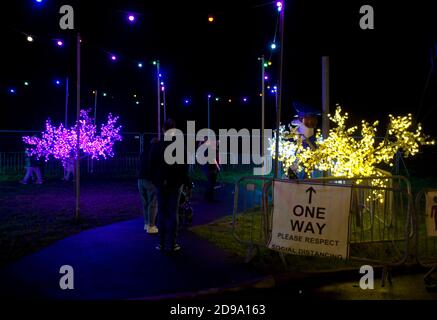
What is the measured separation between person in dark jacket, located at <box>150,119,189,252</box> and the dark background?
3.94 metres

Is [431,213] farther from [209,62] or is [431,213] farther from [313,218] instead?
[209,62]

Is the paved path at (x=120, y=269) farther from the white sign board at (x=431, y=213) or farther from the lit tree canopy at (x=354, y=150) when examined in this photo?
the lit tree canopy at (x=354, y=150)

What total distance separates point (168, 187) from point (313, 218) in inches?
90.9

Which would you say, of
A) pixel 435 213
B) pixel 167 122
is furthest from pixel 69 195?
pixel 435 213

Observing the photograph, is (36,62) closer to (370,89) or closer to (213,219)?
(370,89)

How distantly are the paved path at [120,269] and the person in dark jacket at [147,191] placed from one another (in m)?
0.33

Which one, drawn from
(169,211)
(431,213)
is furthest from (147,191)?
(431,213)

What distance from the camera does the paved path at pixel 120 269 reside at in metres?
5.80

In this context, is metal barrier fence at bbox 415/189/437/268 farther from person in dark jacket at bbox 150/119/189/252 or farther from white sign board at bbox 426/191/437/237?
person in dark jacket at bbox 150/119/189/252

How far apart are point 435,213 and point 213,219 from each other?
514 centimetres

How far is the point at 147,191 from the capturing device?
29.0 feet

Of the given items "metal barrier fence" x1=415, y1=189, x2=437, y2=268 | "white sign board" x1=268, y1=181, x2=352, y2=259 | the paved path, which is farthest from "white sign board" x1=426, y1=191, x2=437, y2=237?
the paved path

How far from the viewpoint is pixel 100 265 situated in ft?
22.7

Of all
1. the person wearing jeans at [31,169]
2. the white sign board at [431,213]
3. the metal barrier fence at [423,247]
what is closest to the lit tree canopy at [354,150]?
the metal barrier fence at [423,247]
